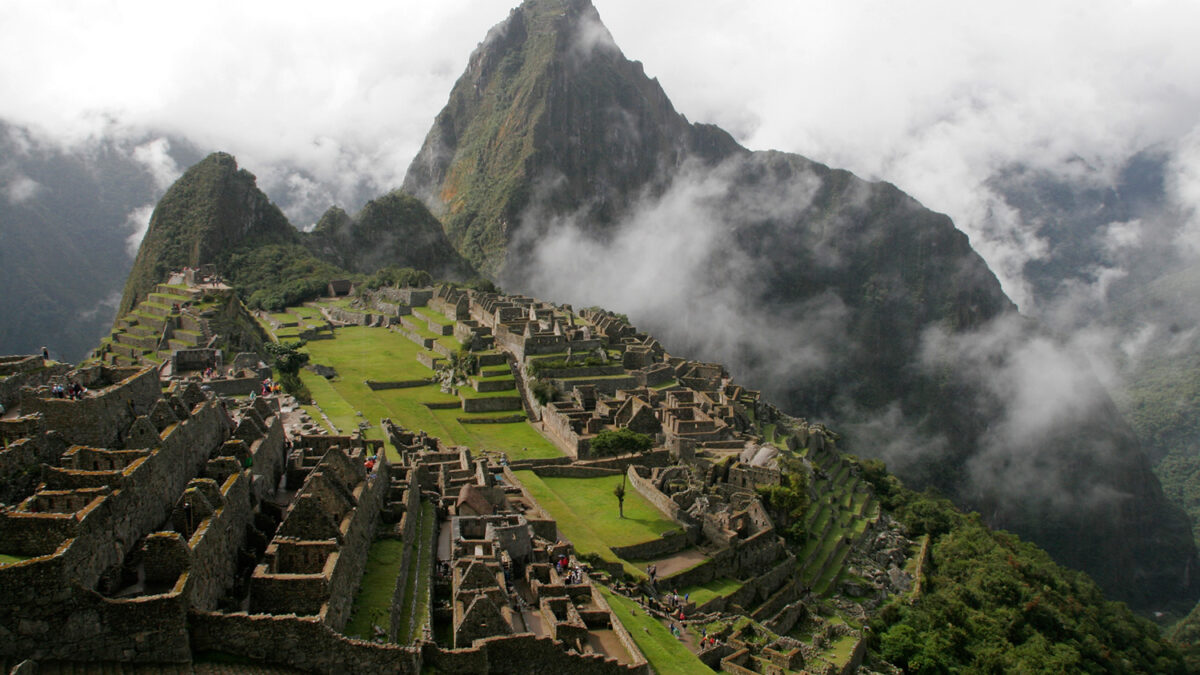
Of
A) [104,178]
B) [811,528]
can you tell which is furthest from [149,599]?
[104,178]

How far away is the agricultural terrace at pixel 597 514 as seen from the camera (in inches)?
1180

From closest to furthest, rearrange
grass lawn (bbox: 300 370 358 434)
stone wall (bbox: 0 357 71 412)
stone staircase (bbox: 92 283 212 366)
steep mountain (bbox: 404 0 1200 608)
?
stone wall (bbox: 0 357 71 412), grass lawn (bbox: 300 370 358 434), stone staircase (bbox: 92 283 212 366), steep mountain (bbox: 404 0 1200 608)

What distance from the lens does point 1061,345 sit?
584 feet

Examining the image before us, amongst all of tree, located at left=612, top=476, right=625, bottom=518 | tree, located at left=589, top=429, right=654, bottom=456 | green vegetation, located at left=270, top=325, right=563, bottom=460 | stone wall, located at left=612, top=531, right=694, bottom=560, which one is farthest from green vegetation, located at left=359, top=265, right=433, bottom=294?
stone wall, located at left=612, top=531, right=694, bottom=560

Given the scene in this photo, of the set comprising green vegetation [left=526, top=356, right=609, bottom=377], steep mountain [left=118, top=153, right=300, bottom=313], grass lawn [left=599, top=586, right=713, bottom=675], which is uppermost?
steep mountain [left=118, top=153, right=300, bottom=313]

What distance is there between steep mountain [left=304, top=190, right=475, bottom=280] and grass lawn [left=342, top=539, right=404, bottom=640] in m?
107

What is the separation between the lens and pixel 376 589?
672 inches

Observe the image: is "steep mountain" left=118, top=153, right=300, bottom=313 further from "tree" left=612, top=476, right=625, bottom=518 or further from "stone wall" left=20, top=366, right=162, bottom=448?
"stone wall" left=20, top=366, right=162, bottom=448

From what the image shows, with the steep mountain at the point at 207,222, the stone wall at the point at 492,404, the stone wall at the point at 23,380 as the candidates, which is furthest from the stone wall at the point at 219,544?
the steep mountain at the point at 207,222

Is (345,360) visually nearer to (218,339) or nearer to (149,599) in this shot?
(218,339)

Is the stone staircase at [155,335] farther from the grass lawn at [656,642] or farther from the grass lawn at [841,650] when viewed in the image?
the grass lawn at [841,650]

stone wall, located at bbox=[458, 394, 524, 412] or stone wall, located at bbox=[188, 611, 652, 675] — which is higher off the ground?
stone wall, located at bbox=[458, 394, 524, 412]

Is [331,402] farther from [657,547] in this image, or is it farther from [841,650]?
A: [841,650]

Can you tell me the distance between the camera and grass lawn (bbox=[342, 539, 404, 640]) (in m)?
15.4
